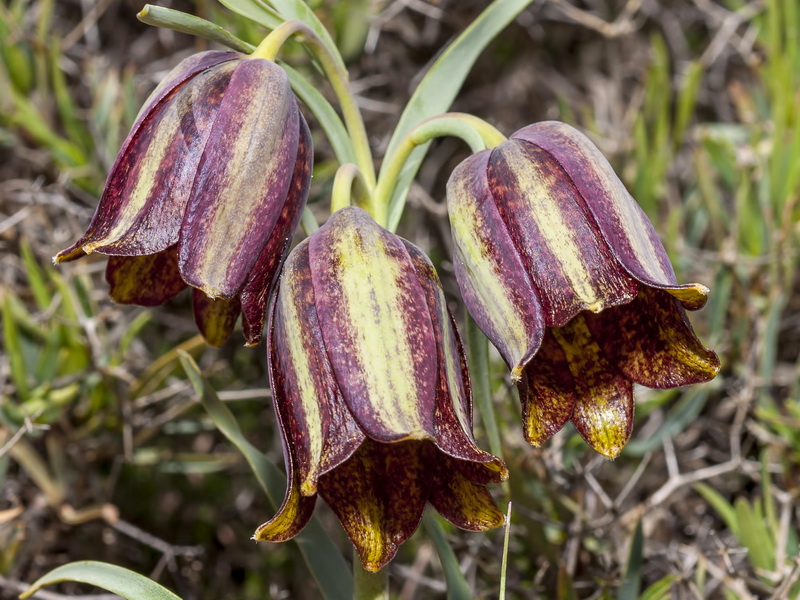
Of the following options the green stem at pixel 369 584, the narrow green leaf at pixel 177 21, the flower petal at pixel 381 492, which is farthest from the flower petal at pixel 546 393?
the narrow green leaf at pixel 177 21

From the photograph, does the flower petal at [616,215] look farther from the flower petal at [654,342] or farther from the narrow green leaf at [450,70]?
the narrow green leaf at [450,70]

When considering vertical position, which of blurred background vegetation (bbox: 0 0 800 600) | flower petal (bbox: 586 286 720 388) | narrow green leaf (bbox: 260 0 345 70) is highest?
narrow green leaf (bbox: 260 0 345 70)

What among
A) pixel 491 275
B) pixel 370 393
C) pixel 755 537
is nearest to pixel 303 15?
pixel 491 275

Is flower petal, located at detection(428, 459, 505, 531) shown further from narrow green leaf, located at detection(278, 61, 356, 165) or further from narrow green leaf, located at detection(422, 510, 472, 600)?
narrow green leaf, located at detection(278, 61, 356, 165)

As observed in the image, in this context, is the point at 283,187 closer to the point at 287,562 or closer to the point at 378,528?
the point at 378,528

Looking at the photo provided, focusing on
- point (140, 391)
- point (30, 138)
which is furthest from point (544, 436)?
point (30, 138)

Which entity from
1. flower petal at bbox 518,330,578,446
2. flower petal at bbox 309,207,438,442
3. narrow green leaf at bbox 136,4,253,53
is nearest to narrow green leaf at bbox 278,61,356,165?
narrow green leaf at bbox 136,4,253,53

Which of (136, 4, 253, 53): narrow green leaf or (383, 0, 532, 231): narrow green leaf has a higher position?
(136, 4, 253, 53): narrow green leaf
